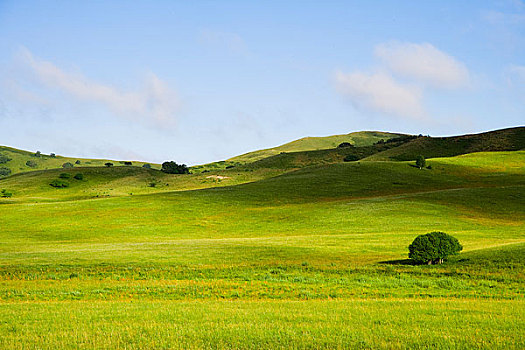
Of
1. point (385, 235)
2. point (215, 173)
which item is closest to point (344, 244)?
point (385, 235)

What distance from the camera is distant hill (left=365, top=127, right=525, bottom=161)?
146250 mm

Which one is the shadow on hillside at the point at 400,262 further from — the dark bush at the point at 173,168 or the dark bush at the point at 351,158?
the dark bush at the point at 173,168

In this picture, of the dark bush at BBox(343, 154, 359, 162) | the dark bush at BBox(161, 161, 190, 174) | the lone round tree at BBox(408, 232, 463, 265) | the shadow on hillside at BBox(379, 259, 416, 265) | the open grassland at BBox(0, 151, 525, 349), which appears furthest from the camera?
the dark bush at BBox(161, 161, 190, 174)

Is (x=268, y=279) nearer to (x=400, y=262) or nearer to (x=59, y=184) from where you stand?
(x=400, y=262)

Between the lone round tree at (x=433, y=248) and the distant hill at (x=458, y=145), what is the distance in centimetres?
11401

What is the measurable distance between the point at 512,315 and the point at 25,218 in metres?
63.5

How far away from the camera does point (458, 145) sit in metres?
156

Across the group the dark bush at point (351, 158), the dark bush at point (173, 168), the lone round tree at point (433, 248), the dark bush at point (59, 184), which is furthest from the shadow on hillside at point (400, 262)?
the dark bush at point (173, 168)

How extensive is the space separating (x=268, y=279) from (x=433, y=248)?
1091 cm

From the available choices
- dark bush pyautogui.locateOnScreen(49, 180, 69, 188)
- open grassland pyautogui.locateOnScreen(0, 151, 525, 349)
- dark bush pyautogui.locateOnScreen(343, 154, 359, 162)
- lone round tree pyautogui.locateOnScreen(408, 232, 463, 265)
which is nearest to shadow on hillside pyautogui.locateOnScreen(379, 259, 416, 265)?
open grassland pyautogui.locateOnScreen(0, 151, 525, 349)

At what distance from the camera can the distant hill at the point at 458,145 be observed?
146250mm

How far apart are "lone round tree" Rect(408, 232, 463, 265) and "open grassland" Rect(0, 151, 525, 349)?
981 millimetres

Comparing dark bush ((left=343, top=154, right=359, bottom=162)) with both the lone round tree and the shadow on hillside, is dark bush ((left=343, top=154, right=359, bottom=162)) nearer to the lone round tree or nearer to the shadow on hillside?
the shadow on hillside

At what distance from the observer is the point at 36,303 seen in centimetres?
2067
